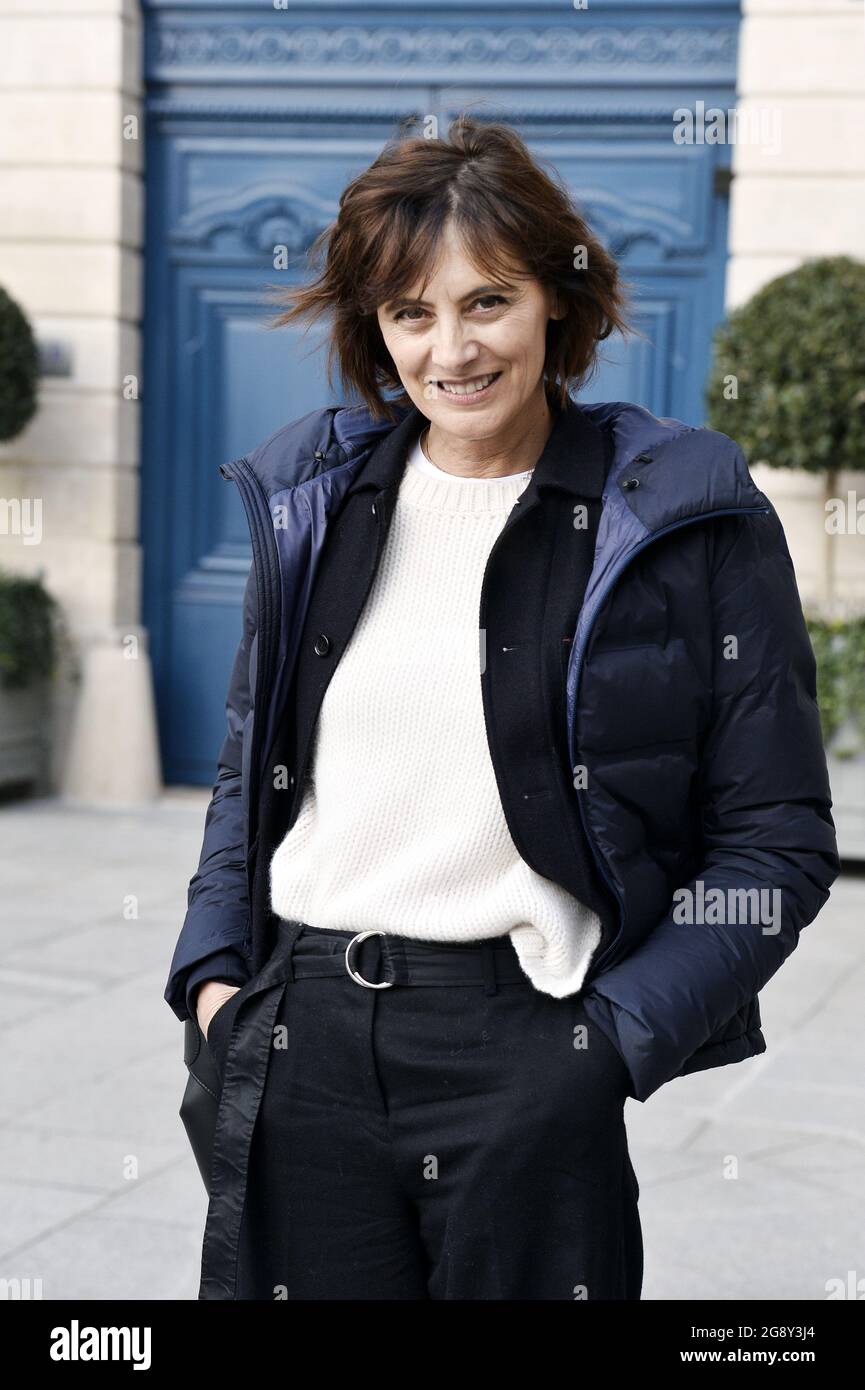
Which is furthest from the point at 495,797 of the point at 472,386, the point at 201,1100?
the point at 201,1100

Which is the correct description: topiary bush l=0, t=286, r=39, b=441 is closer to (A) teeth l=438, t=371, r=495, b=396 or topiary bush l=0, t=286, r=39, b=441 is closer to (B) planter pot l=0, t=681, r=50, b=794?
(B) planter pot l=0, t=681, r=50, b=794

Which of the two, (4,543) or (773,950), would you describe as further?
(4,543)

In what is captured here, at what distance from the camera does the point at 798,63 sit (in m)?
7.62

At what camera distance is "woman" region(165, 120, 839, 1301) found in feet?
6.52

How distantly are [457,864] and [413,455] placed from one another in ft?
1.75

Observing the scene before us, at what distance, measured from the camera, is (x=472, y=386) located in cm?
207

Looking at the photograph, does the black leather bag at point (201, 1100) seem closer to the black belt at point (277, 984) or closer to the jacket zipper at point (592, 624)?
the black belt at point (277, 984)

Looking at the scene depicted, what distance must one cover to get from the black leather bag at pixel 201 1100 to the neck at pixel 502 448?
30.6 inches

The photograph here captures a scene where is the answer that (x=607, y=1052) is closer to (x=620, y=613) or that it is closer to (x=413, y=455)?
(x=620, y=613)

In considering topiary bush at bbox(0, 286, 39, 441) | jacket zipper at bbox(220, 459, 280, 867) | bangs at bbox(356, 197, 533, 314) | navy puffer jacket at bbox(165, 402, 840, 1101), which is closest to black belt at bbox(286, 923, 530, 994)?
navy puffer jacket at bbox(165, 402, 840, 1101)

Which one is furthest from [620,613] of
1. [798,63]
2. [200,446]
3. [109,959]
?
[200,446]

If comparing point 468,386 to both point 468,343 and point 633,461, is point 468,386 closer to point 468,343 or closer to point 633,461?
point 468,343

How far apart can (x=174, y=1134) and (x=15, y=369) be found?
445 centimetres

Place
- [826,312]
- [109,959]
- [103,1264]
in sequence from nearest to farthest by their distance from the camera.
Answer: [103,1264], [109,959], [826,312]
